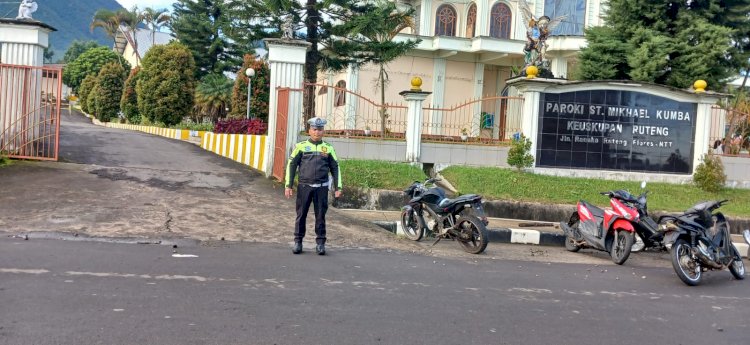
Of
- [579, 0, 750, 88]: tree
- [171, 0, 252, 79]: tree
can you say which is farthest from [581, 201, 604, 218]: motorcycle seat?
[171, 0, 252, 79]: tree

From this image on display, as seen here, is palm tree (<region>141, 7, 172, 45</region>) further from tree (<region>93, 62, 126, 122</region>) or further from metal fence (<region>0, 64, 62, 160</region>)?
metal fence (<region>0, 64, 62, 160</region>)

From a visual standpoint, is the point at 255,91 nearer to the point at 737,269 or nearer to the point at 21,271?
the point at 21,271

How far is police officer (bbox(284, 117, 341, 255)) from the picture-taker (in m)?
7.22

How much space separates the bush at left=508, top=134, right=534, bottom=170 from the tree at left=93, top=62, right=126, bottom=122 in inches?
1471

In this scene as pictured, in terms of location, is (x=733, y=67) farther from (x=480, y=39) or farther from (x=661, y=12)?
(x=480, y=39)

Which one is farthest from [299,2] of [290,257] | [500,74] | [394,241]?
[500,74]

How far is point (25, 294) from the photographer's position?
468 centimetres

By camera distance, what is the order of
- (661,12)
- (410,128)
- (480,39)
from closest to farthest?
(410,128) < (661,12) < (480,39)

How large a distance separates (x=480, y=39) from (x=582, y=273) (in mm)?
18444

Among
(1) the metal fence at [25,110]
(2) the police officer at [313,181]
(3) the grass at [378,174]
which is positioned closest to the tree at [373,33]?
(3) the grass at [378,174]

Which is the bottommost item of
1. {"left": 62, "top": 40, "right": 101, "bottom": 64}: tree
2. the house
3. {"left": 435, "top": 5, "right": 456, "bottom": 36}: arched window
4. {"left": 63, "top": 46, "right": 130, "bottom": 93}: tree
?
{"left": 435, "top": 5, "right": 456, "bottom": 36}: arched window

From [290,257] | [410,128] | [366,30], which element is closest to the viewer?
[290,257]

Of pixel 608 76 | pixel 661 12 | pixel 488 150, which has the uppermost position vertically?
pixel 661 12

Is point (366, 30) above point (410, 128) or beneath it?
above
